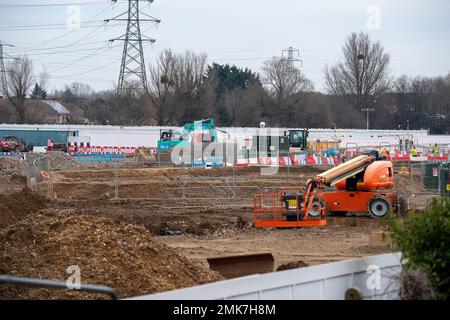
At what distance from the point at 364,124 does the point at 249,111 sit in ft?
56.2

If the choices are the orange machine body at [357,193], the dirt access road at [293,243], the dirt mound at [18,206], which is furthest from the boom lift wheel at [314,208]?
the dirt mound at [18,206]

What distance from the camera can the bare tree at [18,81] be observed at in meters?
76.3

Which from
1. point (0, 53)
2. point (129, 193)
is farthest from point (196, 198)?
point (0, 53)

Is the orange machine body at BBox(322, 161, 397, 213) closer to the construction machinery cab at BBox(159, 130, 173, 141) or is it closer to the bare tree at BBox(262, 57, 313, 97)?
the construction machinery cab at BBox(159, 130, 173, 141)

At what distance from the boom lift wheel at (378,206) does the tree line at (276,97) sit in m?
49.4

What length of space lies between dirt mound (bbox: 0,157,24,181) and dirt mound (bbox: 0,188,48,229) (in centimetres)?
1318

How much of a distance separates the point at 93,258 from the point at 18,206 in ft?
40.5

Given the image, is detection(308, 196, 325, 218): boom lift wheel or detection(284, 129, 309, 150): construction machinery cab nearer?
detection(308, 196, 325, 218): boom lift wheel

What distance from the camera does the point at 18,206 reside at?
81.8ft

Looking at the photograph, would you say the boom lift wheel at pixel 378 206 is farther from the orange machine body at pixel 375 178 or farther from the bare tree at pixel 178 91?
the bare tree at pixel 178 91

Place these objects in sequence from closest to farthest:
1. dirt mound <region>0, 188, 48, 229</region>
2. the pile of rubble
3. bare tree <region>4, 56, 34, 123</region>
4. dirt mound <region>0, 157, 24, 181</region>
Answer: dirt mound <region>0, 188, 48, 229</region> → dirt mound <region>0, 157, 24, 181</region> → the pile of rubble → bare tree <region>4, 56, 34, 123</region>

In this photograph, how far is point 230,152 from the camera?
51.0 metres

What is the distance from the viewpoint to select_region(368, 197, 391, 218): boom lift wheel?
26375 millimetres

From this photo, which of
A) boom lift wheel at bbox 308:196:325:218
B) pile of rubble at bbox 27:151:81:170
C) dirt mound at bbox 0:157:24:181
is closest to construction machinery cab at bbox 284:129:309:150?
pile of rubble at bbox 27:151:81:170
